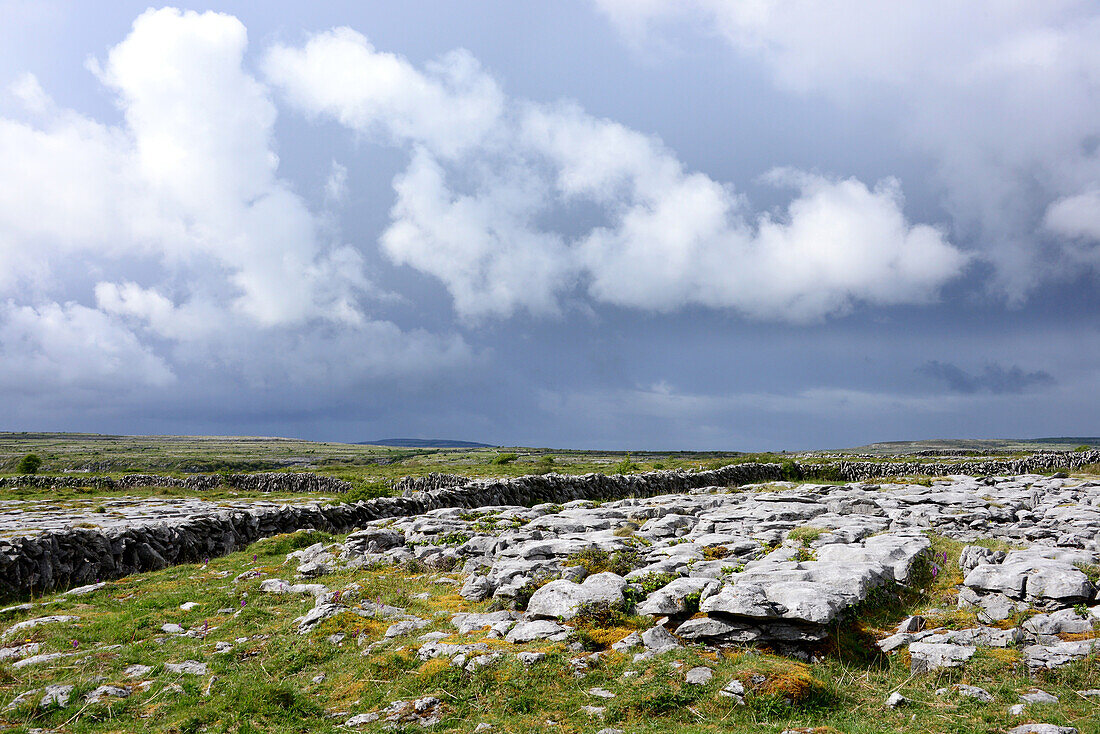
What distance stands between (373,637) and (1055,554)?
14.0 metres

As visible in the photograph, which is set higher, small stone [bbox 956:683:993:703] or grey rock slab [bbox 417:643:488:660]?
small stone [bbox 956:683:993:703]

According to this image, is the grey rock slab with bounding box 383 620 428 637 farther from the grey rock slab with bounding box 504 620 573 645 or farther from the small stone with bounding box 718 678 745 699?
the small stone with bounding box 718 678 745 699

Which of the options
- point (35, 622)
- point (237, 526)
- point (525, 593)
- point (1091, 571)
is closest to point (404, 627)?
point (525, 593)

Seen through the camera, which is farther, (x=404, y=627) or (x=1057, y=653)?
(x=404, y=627)

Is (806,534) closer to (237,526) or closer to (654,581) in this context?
(654,581)

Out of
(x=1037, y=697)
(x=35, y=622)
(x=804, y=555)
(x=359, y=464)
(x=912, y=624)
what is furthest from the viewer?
(x=359, y=464)

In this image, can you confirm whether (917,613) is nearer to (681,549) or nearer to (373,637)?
(681,549)

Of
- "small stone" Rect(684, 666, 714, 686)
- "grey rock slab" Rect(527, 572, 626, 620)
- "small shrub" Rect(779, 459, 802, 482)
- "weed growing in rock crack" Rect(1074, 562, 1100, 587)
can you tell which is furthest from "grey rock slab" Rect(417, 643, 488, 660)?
"small shrub" Rect(779, 459, 802, 482)

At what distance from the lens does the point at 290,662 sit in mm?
10188

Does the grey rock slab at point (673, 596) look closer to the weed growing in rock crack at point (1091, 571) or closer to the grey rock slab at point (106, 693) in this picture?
the weed growing in rock crack at point (1091, 571)

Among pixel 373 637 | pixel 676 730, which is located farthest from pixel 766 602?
pixel 373 637

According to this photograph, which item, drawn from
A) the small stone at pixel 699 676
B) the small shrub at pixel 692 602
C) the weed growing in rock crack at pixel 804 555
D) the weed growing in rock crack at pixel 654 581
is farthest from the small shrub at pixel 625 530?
the small stone at pixel 699 676

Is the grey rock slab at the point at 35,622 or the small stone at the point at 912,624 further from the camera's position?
the grey rock slab at the point at 35,622

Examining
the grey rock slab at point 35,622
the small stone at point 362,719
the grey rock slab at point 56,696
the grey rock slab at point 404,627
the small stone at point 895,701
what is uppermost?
the small stone at point 895,701
